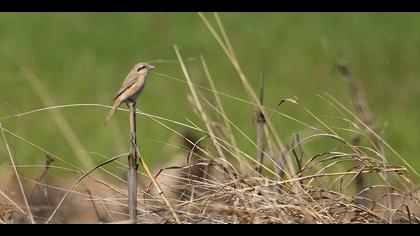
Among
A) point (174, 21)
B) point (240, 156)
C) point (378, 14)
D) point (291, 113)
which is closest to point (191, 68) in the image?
point (291, 113)

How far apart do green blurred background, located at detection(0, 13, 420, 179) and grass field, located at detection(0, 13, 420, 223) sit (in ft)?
0.04

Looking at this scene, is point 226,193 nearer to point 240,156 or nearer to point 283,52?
point 240,156

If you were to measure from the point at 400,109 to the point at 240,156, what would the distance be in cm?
829

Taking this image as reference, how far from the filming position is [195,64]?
40.5 feet

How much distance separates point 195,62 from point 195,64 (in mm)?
180

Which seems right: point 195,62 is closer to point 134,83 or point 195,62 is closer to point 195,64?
point 195,64

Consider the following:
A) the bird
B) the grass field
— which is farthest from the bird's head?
the grass field

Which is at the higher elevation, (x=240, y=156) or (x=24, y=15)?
(x=24, y=15)

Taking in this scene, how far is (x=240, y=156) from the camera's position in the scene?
12.2ft

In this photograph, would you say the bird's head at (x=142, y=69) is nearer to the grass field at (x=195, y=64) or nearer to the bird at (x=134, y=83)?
the bird at (x=134, y=83)

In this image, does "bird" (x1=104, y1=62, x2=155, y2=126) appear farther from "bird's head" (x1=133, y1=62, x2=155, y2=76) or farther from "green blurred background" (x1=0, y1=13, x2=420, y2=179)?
"green blurred background" (x1=0, y1=13, x2=420, y2=179)

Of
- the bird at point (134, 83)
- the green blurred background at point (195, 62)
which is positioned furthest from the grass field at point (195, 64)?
the bird at point (134, 83)

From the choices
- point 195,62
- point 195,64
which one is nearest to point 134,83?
point 195,62

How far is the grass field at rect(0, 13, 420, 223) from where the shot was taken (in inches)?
436
